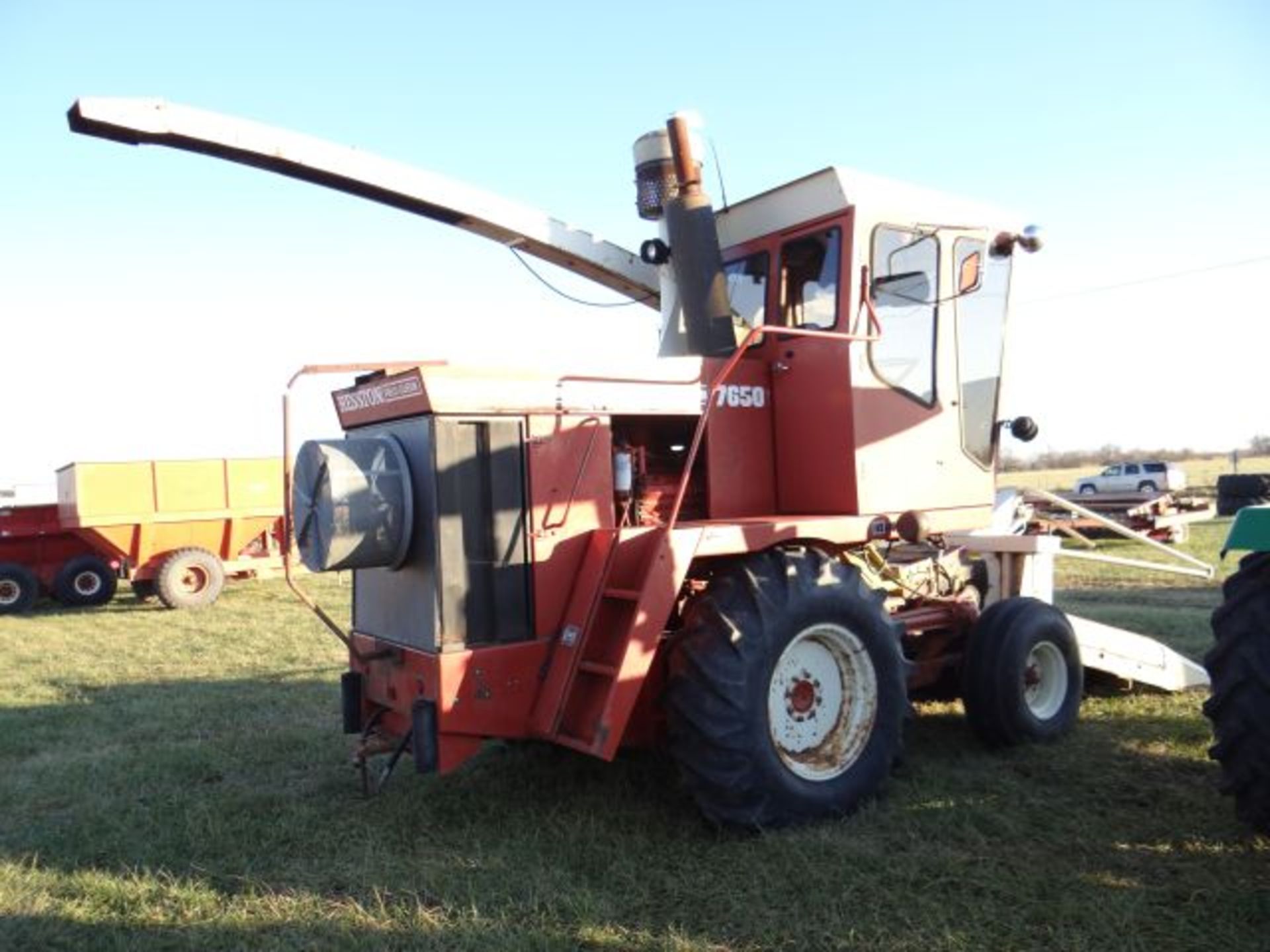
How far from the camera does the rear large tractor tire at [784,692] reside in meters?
3.95

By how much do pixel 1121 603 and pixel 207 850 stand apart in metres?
10.2

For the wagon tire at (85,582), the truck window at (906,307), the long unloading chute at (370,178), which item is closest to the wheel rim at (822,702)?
the truck window at (906,307)

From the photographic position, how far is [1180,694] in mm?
6332

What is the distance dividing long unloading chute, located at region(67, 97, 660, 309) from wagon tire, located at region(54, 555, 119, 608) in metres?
11.5

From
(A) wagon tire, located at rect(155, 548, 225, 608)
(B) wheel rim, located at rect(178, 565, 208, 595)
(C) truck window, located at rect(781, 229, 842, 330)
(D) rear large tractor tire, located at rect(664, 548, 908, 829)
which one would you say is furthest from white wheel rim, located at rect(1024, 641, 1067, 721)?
(B) wheel rim, located at rect(178, 565, 208, 595)

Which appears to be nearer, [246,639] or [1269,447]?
[246,639]

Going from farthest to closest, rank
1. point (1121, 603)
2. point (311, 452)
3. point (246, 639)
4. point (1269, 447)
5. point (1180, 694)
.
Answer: point (1269, 447)
point (1121, 603)
point (246, 639)
point (1180, 694)
point (311, 452)

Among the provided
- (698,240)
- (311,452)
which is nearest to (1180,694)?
(698,240)

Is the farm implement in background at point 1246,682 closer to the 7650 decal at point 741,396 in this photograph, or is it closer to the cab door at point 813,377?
the cab door at point 813,377

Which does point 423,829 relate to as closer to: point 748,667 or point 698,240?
point 748,667

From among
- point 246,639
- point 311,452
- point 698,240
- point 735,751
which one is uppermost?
point 698,240

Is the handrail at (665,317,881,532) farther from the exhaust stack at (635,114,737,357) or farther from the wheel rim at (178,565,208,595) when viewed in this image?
the wheel rim at (178,565,208,595)

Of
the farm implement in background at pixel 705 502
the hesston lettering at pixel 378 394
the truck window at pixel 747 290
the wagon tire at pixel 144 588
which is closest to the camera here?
the farm implement in background at pixel 705 502

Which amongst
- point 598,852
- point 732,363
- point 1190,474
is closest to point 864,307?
point 732,363
